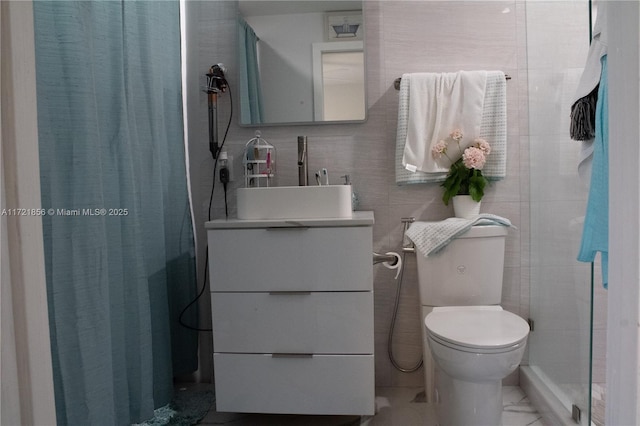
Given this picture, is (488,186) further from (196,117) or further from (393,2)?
(196,117)

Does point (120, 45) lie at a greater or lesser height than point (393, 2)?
lesser

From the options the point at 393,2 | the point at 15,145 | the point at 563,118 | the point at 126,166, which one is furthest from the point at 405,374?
the point at 15,145

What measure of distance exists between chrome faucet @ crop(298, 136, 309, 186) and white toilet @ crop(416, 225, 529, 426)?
583 mm

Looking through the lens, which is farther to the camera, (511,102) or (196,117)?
(196,117)

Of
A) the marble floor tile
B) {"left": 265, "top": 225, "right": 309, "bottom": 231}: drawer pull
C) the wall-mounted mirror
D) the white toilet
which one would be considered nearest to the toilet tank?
the white toilet

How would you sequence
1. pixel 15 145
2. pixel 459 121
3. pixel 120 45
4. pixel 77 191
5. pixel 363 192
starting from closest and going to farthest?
1. pixel 15 145
2. pixel 77 191
3. pixel 120 45
4. pixel 459 121
5. pixel 363 192

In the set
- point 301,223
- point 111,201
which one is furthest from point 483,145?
point 111,201

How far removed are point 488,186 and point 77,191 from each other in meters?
1.56

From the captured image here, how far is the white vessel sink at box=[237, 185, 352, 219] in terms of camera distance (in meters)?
1.53

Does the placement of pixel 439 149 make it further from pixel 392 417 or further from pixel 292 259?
pixel 392 417

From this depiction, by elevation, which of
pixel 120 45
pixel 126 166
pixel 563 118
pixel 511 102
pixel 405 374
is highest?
pixel 120 45

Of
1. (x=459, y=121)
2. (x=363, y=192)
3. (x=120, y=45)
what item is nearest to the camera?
(x=120, y=45)

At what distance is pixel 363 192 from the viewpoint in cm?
191

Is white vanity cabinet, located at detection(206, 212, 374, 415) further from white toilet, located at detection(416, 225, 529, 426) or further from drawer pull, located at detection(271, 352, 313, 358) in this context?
white toilet, located at detection(416, 225, 529, 426)
